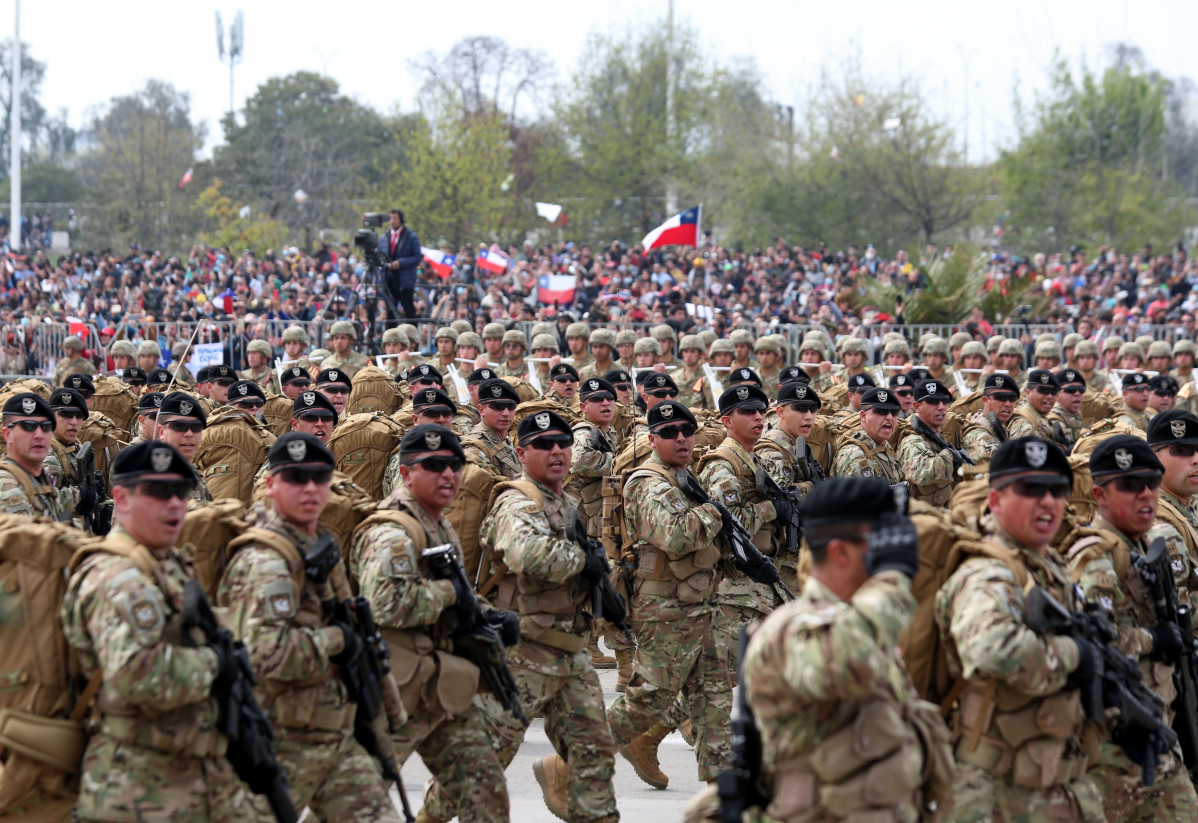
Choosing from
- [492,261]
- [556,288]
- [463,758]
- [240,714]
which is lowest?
[463,758]

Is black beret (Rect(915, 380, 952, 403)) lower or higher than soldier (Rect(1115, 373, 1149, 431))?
higher

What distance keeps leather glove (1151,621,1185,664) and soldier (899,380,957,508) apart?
4985 mm

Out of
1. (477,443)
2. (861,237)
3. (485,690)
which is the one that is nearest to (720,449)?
(477,443)

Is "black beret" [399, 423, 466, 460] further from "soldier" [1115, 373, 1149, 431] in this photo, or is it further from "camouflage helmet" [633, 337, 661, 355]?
"camouflage helmet" [633, 337, 661, 355]

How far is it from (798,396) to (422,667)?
4.20 m

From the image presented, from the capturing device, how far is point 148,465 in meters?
4.95

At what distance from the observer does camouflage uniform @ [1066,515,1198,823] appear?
5633 mm

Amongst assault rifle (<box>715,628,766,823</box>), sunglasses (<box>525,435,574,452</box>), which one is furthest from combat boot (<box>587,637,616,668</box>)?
assault rifle (<box>715,628,766,823</box>)

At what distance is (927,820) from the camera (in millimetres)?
4543

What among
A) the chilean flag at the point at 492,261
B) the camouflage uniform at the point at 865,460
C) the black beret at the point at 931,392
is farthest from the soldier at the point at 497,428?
the chilean flag at the point at 492,261

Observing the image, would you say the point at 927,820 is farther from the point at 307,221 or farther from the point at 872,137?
the point at 307,221

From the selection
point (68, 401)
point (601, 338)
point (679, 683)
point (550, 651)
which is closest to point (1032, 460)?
point (550, 651)

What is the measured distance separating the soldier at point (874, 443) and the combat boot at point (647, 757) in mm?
Result: 2476

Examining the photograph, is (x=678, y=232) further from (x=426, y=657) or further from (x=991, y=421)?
(x=426, y=657)
